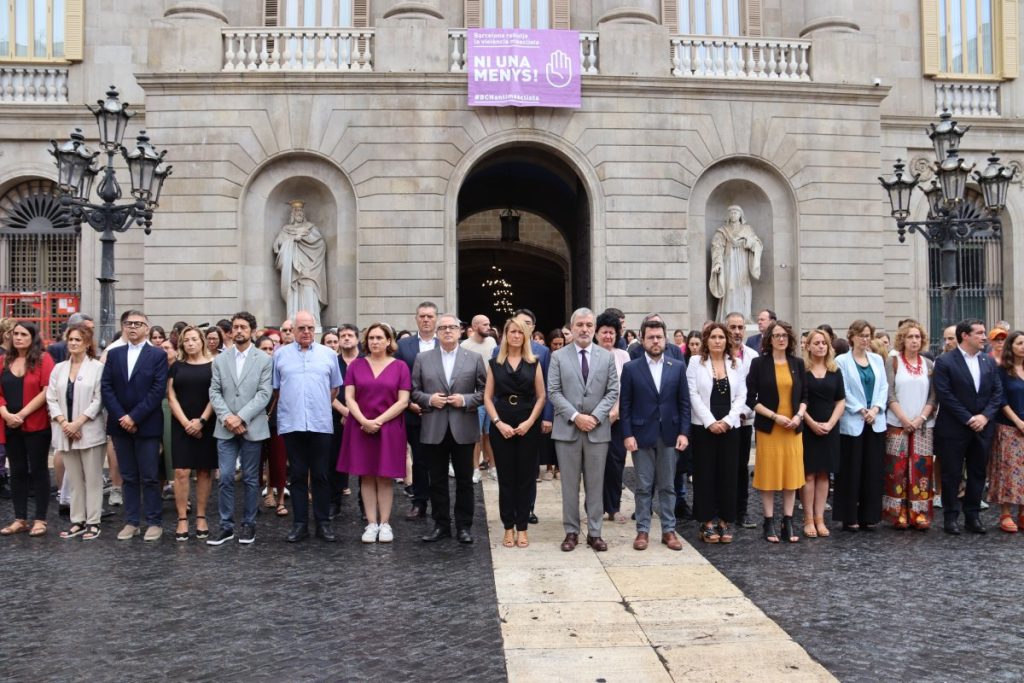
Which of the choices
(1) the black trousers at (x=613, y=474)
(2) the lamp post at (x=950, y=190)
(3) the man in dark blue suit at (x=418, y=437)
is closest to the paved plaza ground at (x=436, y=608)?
(1) the black trousers at (x=613, y=474)

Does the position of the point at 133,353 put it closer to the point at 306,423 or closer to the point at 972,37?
the point at 306,423

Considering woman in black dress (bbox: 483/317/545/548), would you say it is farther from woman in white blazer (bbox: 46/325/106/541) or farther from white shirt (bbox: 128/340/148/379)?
woman in white blazer (bbox: 46/325/106/541)

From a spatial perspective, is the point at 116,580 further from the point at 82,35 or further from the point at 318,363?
the point at 82,35

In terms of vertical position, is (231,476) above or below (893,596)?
above

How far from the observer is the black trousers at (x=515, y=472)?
789 cm

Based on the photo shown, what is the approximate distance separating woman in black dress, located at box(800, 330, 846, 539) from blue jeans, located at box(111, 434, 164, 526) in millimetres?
Result: 6441

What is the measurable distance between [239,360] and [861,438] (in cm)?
629

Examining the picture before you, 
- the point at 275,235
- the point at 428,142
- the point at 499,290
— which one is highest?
the point at 428,142

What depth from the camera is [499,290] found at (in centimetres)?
3928

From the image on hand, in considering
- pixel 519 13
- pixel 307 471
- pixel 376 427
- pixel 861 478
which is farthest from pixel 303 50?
pixel 861 478

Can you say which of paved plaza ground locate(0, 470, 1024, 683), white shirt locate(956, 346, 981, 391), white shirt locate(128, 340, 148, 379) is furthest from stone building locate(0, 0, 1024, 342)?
paved plaza ground locate(0, 470, 1024, 683)

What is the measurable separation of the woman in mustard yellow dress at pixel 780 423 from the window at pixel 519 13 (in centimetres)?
1308

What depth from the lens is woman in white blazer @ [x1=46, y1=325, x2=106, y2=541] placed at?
8312 mm

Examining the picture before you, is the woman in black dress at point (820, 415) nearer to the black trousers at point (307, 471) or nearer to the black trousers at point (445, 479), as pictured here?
the black trousers at point (445, 479)
